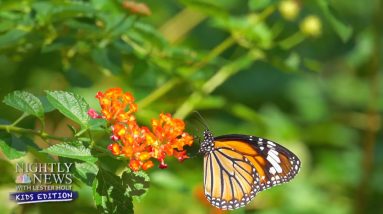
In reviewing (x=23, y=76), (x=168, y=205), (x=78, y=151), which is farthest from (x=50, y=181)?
(x=168, y=205)

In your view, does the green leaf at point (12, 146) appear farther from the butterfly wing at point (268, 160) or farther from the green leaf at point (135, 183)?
the butterfly wing at point (268, 160)

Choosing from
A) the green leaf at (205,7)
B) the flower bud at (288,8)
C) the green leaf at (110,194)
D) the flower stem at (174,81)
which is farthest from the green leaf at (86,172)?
the flower bud at (288,8)

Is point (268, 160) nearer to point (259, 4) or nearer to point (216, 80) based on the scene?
point (259, 4)

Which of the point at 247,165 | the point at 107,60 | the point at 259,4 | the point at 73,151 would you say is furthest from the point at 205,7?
the point at 73,151

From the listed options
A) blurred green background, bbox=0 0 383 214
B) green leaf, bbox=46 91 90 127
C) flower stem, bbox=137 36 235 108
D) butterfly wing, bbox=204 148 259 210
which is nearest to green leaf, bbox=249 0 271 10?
blurred green background, bbox=0 0 383 214

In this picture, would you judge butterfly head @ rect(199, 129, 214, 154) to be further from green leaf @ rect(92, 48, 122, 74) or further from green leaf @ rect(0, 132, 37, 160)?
green leaf @ rect(0, 132, 37, 160)

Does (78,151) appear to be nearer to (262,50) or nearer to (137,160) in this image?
(137,160)
